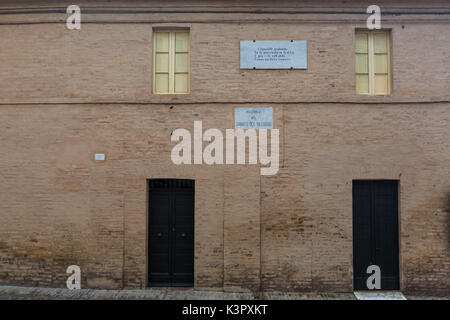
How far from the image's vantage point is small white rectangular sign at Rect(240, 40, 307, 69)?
702 cm

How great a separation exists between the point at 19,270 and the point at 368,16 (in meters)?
9.39

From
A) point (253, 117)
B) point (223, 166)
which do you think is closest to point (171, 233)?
point (223, 166)

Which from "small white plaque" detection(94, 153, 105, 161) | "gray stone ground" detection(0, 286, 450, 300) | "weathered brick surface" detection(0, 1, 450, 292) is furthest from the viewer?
"small white plaque" detection(94, 153, 105, 161)

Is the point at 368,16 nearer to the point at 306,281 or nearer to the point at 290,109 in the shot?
the point at 290,109

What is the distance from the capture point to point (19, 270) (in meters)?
7.01

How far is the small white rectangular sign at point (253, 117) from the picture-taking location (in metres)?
6.99

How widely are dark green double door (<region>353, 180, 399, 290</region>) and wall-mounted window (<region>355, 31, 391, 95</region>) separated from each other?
6.93 ft

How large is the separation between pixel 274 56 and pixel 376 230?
14.3 feet

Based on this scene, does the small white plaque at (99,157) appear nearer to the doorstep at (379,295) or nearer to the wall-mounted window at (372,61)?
the wall-mounted window at (372,61)

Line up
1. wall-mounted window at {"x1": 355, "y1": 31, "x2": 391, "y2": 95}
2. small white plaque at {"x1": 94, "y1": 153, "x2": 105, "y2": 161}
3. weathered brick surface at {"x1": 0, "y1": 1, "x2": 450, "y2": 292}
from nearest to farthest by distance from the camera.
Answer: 1. weathered brick surface at {"x1": 0, "y1": 1, "x2": 450, "y2": 292}
2. small white plaque at {"x1": 94, "y1": 153, "x2": 105, "y2": 161}
3. wall-mounted window at {"x1": 355, "y1": 31, "x2": 391, "y2": 95}

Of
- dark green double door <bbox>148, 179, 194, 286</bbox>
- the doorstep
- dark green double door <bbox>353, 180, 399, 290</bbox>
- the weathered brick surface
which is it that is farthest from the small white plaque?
the doorstep

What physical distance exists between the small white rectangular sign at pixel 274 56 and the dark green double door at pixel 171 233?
116 inches

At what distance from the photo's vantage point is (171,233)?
7.09 m

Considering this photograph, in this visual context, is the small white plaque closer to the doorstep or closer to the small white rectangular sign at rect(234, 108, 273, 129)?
the small white rectangular sign at rect(234, 108, 273, 129)
